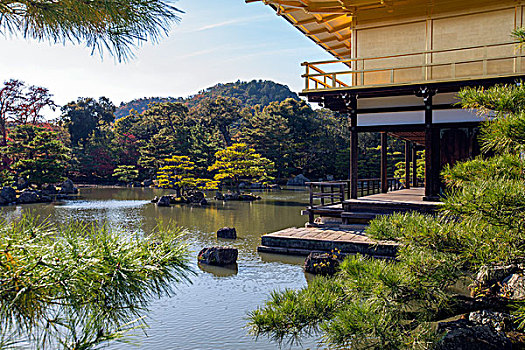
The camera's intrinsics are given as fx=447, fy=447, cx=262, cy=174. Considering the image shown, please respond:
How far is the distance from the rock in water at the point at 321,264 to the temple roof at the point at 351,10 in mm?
5366

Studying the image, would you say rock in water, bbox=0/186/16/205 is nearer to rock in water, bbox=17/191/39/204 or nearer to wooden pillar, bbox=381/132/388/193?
rock in water, bbox=17/191/39/204

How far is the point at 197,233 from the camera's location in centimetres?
1177

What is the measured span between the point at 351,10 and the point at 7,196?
1808cm

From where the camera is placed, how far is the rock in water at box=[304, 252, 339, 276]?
288 inches

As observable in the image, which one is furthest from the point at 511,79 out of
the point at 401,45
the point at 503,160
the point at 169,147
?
the point at 169,147

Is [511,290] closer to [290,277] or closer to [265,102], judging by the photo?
[290,277]

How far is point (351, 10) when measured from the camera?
988 centimetres

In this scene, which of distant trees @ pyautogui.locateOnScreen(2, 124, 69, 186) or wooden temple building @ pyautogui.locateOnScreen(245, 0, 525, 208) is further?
distant trees @ pyautogui.locateOnScreen(2, 124, 69, 186)

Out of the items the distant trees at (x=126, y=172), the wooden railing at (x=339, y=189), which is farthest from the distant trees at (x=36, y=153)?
the wooden railing at (x=339, y=189)

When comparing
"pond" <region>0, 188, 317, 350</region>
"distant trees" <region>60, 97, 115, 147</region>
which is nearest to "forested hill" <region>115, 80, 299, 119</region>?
"distant trees" <region>60, 97, 115, 147</region>

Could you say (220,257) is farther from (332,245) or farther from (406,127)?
(406,127)

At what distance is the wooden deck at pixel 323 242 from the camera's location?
8008 millimetres

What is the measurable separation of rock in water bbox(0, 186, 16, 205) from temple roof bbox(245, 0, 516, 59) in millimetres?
16312

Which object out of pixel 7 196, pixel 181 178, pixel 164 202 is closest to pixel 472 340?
pixel 164 202
